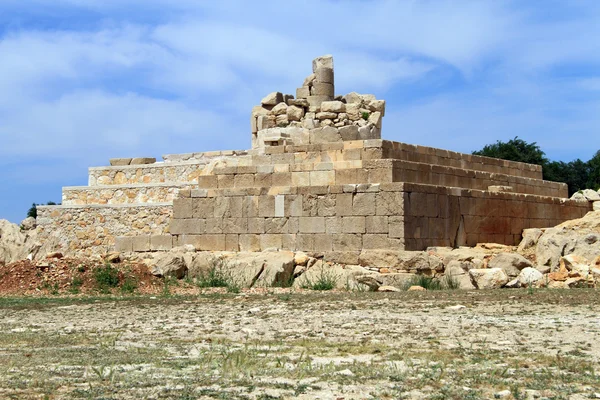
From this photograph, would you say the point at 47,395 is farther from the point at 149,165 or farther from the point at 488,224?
the point at 149,165

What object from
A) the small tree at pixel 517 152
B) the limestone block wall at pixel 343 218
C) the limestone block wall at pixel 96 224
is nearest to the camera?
the limestone block wall at pixel 343 218

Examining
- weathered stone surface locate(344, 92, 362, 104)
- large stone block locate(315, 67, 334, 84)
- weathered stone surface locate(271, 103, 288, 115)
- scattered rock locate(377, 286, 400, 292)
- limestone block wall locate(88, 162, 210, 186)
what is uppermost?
large stone block locate(315, 67, 334, 84)

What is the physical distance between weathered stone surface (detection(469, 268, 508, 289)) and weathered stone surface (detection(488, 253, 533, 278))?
34.8 inches

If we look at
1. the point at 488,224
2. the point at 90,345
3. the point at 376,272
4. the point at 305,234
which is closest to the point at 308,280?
the point at 376,272

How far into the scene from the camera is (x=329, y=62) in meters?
27.4

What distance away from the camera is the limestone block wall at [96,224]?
20594 millimetres

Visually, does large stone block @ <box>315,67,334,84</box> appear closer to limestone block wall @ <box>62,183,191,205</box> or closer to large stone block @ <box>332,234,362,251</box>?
limestone block wall @ <box>62,183,191,205</box>

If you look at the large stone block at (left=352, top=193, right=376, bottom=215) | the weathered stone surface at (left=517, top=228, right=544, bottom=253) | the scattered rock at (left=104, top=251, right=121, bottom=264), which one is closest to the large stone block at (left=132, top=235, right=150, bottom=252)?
the scattered rock at (left=104, top=251, right=121, bottom=264)

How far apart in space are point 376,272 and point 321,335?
266 inches

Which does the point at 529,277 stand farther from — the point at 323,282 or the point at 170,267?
the point at 170,267

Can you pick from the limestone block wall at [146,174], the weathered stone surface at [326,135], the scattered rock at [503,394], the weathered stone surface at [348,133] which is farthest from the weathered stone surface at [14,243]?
the scattered rock at [503,394]

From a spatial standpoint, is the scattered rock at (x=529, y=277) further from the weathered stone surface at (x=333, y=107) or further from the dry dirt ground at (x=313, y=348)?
the weathered stone surface at (x=333, y=107)

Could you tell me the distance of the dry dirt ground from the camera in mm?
6004

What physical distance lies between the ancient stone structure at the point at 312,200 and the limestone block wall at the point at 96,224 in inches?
1.0
